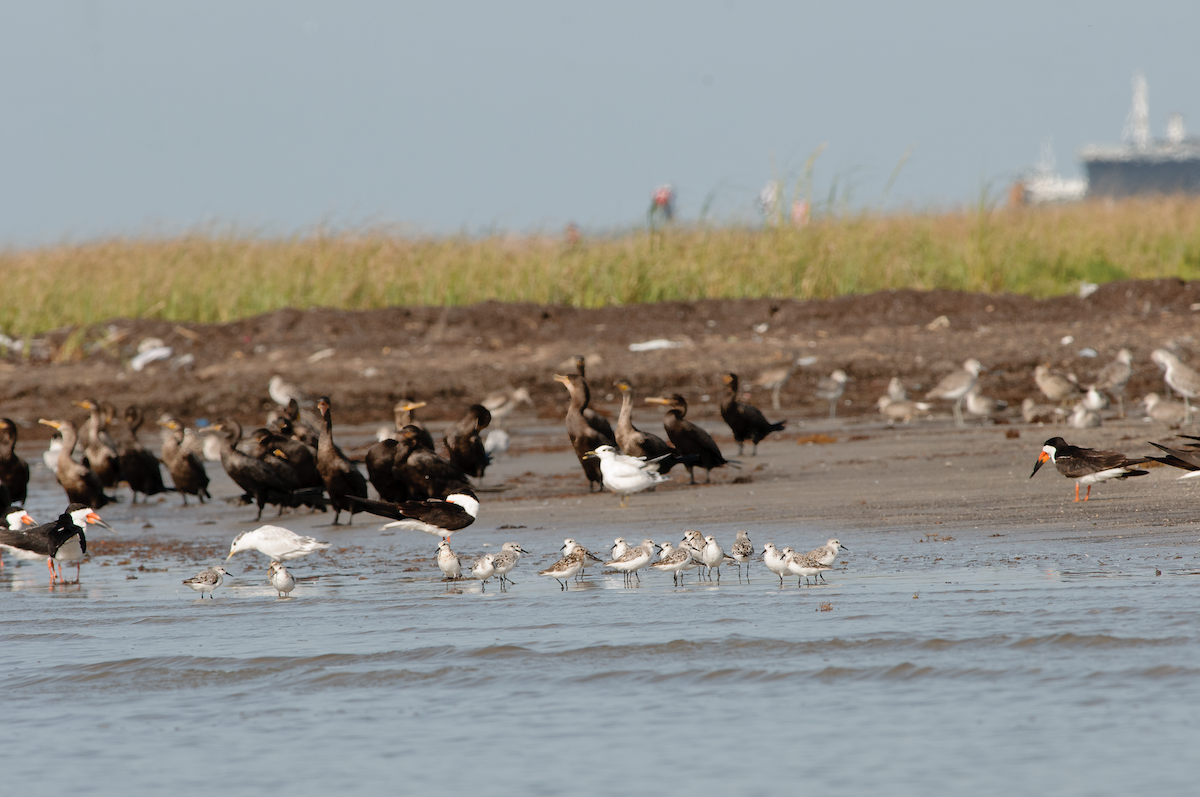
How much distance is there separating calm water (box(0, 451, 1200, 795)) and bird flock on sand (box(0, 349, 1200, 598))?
0.79 feet

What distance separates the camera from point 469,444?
13297 mm

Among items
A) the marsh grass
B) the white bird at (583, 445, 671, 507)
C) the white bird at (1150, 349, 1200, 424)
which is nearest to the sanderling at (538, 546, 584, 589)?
the white bird at (583, 445, 671, 507)

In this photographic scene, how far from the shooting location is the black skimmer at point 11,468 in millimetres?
13414

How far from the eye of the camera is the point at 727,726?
5.55 meters

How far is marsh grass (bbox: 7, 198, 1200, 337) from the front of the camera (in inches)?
916

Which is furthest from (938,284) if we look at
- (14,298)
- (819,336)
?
(14,298)

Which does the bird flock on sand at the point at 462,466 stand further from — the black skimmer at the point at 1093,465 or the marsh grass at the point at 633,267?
the marsh grass at the point at 633,267

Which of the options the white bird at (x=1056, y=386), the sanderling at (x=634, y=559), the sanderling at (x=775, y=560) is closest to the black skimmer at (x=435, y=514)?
the sanderling at (x=634, y=559)

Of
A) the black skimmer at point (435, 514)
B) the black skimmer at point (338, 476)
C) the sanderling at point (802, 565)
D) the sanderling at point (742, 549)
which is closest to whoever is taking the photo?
the sanderling at point (802, 565)

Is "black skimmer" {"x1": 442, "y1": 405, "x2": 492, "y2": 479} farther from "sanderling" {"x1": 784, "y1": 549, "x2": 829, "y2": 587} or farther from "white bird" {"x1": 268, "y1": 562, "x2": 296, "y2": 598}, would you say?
"sanderling" {"x1": 784, "y1": 549, "x2": 829, "y2": 587}

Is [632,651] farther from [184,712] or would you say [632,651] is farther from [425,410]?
[425,410]

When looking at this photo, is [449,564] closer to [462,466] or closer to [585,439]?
[585,439]

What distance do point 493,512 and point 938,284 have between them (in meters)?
13.4

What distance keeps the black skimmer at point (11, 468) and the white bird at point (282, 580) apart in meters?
5.71
